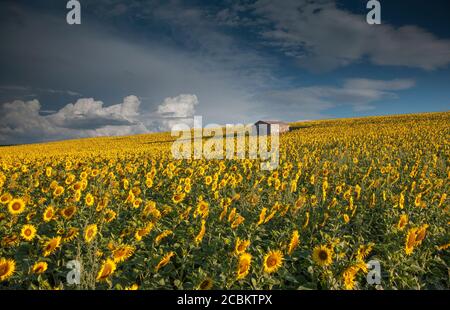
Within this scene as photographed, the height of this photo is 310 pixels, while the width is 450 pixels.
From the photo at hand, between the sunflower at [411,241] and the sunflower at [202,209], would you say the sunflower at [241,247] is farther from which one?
the sunflower at [411,241]

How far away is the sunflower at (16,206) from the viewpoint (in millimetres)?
4919

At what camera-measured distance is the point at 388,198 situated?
21.6 feet

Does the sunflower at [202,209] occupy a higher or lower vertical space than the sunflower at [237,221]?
higher

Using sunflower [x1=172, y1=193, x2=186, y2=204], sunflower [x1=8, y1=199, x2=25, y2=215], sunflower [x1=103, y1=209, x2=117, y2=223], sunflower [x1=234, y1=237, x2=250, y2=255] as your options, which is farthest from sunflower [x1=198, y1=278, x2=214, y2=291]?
sunflower [x1=8, y1=199, x2=25, y2=215]

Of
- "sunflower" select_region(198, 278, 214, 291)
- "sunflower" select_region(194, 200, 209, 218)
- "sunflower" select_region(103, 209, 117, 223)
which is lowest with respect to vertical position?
"sunflower" select_region(198, 278, 214, 291)

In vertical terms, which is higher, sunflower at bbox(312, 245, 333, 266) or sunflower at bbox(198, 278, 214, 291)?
sunflower at bbox(312, 245, 333, 266)

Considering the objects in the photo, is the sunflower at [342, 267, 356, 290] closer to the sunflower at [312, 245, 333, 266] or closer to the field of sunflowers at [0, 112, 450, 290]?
the field of sunflowers at [0, 112, 450, 290]

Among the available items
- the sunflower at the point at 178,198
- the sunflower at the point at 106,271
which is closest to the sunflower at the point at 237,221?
the sunflower at the point at 106,271

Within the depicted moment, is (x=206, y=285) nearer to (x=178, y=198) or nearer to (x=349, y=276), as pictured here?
(x=349, y=276)

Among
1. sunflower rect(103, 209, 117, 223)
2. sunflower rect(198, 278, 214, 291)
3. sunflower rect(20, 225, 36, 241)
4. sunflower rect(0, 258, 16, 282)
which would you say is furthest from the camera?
sunflower rect(103, 209, 117, 223)

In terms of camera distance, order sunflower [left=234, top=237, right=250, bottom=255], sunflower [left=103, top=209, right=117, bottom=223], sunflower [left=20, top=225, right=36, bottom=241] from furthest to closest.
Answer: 1. sunflower [left=103, top=209, right=117, bottom=223]
2. sunflower [left=20, top=225, right=36, bottom=241]
3. sunflower [left=234, top=237, right=250, bottom=255]

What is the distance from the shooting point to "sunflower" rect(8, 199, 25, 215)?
16.1 ft

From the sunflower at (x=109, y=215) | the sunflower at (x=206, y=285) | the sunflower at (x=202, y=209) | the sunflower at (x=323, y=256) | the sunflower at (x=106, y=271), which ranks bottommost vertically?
the sunflower at (x=206, y=285)
